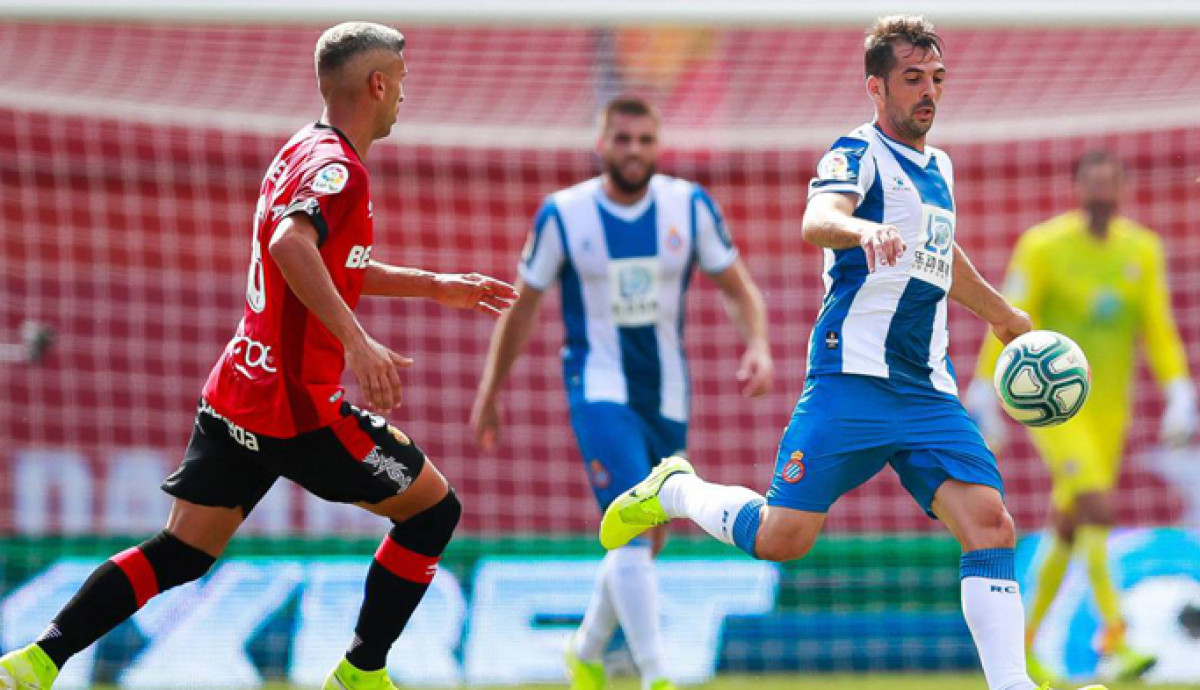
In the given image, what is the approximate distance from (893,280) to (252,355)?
1.96 meters

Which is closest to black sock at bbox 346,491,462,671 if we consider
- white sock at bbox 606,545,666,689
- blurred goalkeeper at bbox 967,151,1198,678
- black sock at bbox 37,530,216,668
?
black sock at bbox 37,530,216,668

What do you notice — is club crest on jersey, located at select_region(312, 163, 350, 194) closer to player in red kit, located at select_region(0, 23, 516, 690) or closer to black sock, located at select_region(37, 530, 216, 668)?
player in red kit, located at select_region(0, 23, 516, 690)

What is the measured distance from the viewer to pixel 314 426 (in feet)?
16.2

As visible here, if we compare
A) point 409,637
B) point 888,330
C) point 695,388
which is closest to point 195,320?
point 695,388

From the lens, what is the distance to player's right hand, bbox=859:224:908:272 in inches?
169

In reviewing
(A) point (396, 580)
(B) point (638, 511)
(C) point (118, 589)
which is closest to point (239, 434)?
(C) point (118, 589)

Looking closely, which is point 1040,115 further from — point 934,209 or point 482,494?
point 934,209

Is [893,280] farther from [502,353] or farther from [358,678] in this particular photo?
[502,353]

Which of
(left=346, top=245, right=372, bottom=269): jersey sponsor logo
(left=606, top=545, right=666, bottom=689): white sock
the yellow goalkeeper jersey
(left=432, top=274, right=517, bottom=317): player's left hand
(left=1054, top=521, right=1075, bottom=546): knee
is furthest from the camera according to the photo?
the yellow goalkeeper jersey

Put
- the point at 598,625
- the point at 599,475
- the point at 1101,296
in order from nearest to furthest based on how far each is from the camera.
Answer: the point at 598,625
the point at 599,475
the point at 1101,296

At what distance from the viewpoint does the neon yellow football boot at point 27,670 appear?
15.3ft

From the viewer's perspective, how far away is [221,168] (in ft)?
40.2

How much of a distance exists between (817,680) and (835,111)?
16.3 ft

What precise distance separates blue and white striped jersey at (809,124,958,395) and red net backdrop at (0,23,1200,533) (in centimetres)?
649
